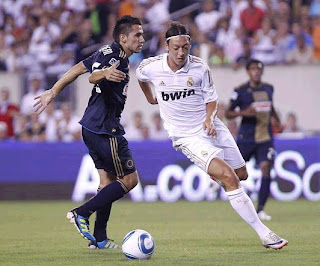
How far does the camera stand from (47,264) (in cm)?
902

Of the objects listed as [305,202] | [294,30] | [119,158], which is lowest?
[305,202]

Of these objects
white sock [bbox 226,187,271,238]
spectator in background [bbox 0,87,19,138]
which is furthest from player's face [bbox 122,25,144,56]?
spectator in background [bbox 0,87,19,138]

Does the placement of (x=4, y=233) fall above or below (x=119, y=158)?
below

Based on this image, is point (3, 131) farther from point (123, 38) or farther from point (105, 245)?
point (123, 38)

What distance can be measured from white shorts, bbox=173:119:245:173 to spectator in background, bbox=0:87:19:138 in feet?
36.0

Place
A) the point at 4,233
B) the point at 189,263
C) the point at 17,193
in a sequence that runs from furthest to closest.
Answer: the point at 17,193, the point at 4,233, the point at 189,263

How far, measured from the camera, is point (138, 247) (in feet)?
30.5

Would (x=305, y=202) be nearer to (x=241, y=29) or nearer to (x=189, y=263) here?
(x=241, y=29)

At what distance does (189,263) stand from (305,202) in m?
9.30

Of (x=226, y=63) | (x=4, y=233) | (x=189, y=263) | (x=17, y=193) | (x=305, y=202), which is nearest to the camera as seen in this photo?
(x=189, y=263)

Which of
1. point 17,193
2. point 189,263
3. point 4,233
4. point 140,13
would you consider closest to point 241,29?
point 140,13

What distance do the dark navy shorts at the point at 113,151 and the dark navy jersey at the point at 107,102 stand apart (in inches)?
3.2

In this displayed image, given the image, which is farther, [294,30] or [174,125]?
[294,30]

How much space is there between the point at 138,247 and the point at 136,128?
11.3m
